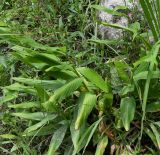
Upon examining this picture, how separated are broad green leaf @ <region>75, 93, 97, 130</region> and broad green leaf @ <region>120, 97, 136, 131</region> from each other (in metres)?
0.15

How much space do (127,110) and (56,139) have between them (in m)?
0.42

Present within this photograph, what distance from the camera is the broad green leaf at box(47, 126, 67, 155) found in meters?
2.42

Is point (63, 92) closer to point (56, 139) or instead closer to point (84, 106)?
point (84, 106)

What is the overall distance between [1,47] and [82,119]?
132cm

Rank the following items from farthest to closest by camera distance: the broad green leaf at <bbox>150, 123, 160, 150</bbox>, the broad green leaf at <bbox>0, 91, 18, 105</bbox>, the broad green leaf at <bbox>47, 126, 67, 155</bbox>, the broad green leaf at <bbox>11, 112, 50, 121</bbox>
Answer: the broad green leaf at <bbox>0, 91, 18, 105</bbox> < the broad green leaf at <bbox>11, 112, 50, 121</bbox> < the broad green leaf at <bbox>47, 126, 67, 155</bbox> < the broad green leaf at <bbox>150, 123, 160, 150</bbox>

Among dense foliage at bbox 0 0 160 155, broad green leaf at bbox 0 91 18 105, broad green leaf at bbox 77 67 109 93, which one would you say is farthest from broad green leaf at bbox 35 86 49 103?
broad green leaf at bbox 0 91 18 105

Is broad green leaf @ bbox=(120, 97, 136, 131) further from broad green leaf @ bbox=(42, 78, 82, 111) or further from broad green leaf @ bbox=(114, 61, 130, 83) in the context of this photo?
broad green leaf @ bbox=(42, 78, 82, 111)

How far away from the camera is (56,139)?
96.7 inches

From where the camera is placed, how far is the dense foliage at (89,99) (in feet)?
7.84

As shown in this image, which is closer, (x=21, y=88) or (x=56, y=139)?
(x=56, y=139)

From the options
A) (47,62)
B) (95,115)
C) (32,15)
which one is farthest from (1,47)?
(95,115)

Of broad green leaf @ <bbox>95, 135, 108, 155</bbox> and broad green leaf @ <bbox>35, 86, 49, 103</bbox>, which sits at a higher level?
broad green leaf @ <bbox>35, 86, 49, 103</bbox>

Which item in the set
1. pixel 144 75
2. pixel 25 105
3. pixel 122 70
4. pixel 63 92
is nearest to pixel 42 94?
pixel 63 92

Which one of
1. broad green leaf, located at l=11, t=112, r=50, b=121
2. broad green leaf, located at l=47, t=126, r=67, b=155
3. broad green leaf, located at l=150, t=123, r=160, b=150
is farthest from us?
broad green leaf, located at l=11, t=112, r=50, b=121
